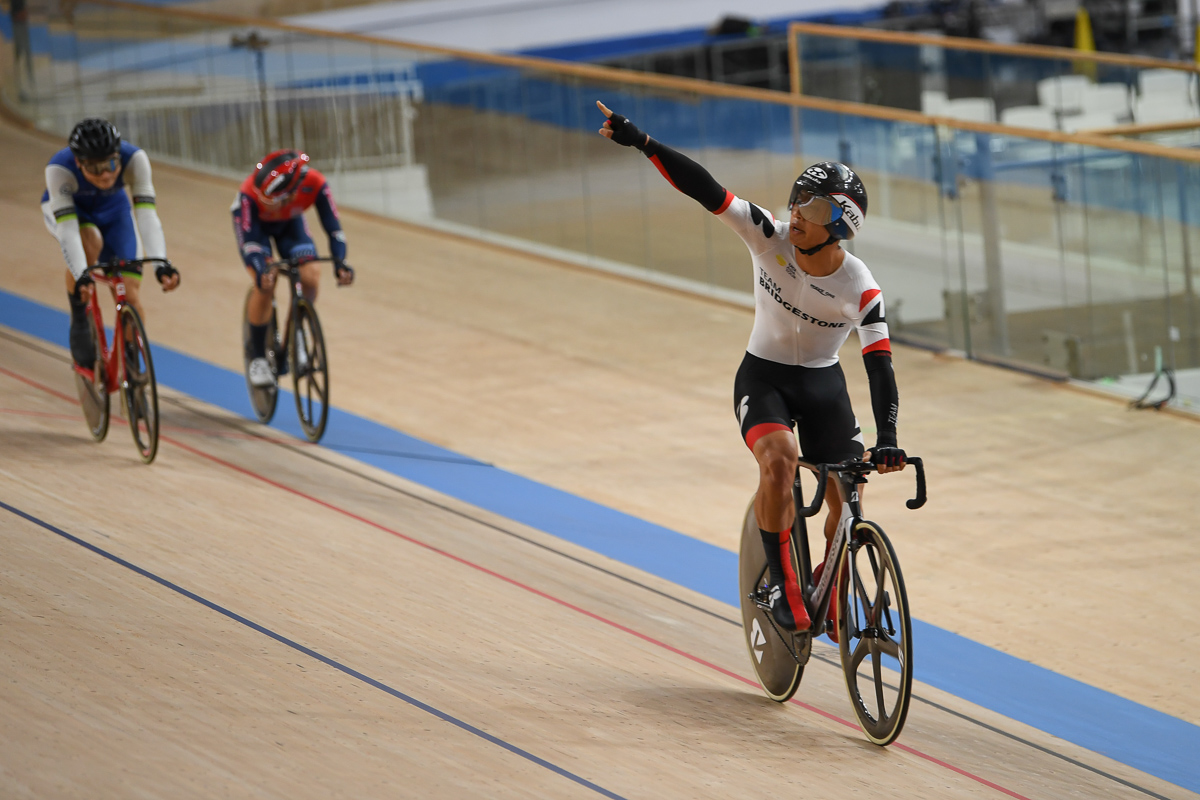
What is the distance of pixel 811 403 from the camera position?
3.65 meters

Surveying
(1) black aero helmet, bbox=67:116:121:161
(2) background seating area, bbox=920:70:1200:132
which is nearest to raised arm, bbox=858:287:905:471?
(1) black aero helmet, bbox=67:116:121:161

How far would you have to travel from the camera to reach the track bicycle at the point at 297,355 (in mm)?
6277

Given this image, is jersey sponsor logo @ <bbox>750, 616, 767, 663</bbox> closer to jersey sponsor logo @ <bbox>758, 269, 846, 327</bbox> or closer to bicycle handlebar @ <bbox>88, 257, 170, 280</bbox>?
jersey sponsor logo @ <bbox>758, 269, 846, 327</bbox>

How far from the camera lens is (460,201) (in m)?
11.5

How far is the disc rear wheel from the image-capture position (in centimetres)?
389

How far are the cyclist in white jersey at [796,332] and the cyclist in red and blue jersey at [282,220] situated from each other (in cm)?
286

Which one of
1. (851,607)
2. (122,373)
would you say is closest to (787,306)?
(851,607)

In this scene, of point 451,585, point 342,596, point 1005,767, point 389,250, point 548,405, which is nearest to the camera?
point 1005,767

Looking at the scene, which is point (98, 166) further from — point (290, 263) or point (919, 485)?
point (919, 485)

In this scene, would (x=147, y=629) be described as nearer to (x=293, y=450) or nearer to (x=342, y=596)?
(x=342, y=596)

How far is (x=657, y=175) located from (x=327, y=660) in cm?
693

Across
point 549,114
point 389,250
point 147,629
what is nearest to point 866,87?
point 549,114

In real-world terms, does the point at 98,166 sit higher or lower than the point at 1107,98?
lower

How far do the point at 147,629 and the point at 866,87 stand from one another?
934 cm
